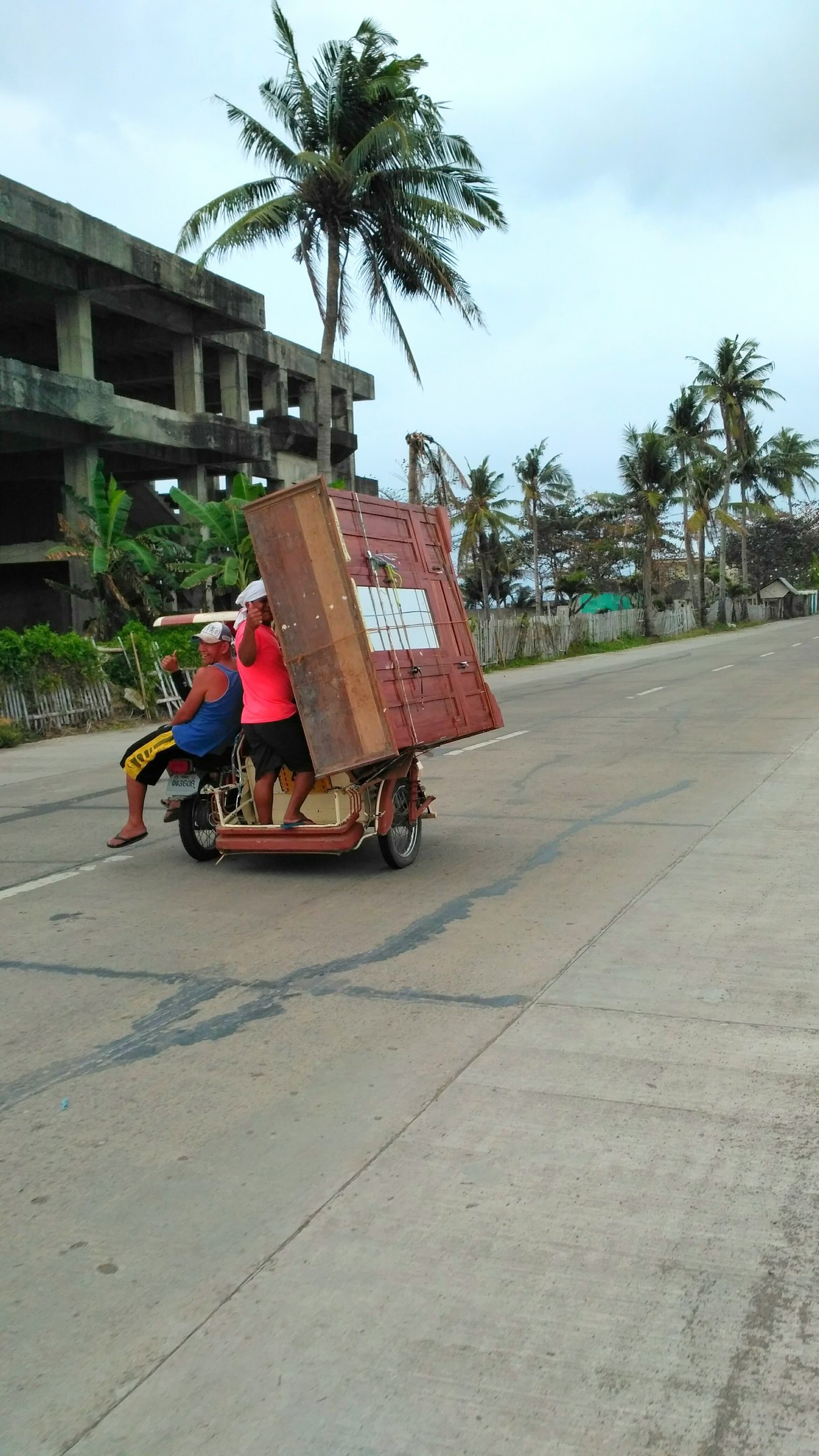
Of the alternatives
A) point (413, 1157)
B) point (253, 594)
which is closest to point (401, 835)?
point (253, 594)

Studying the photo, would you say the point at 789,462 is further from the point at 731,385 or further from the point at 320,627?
the point at 320,627

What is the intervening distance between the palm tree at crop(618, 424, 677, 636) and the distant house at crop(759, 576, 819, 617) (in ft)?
129

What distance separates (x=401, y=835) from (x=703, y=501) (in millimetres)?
67473

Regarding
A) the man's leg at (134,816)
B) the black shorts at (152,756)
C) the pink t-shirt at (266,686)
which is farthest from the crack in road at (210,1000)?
the man's leg at (134,816)

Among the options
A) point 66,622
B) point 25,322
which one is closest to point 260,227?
point 25,322

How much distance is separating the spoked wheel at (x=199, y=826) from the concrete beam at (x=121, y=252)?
69.8 ft

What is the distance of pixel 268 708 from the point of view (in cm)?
835

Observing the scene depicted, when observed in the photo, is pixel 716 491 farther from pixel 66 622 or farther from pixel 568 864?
pixel 568 864

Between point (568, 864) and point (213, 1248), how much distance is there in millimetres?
5422

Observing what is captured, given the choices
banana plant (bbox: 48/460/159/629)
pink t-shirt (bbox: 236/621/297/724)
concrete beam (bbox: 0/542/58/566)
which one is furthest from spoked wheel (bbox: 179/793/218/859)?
concrete beam (bbox: 0/542/58/566)

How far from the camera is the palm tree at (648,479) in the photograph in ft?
204

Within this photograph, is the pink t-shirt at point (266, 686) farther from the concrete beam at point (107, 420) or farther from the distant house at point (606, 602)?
the distant house at point (606, 602)

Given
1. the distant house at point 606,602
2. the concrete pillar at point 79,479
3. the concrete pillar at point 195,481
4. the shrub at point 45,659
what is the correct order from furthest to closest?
the distant house at point 606,602, the concrete pillar at point 195,481, the concrete pillar at point 79,479, the shrub at point 45,659

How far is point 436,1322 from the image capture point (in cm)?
326
